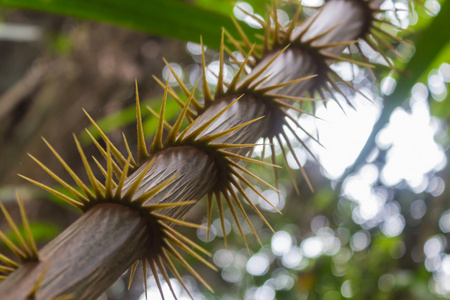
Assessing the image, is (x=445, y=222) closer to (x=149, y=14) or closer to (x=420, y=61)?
(x=420, y=61)

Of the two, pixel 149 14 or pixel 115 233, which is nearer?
pixel 115 233

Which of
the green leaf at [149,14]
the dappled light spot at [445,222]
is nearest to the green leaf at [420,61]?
the green leaf at [149,14]

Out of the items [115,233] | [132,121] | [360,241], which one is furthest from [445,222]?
[115,233]

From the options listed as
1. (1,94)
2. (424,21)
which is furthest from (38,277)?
(1,94)

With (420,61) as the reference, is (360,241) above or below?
below

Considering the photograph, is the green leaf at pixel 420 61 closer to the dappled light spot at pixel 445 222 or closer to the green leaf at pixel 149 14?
the green leaf at pixel 149 14

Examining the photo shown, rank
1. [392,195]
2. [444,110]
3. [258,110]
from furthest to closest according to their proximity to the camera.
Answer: [392,195] < [444,110] < [258,110]

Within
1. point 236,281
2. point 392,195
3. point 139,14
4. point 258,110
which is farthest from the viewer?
point 236,281

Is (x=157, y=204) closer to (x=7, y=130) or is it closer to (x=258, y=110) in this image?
(x=258, y=110)
